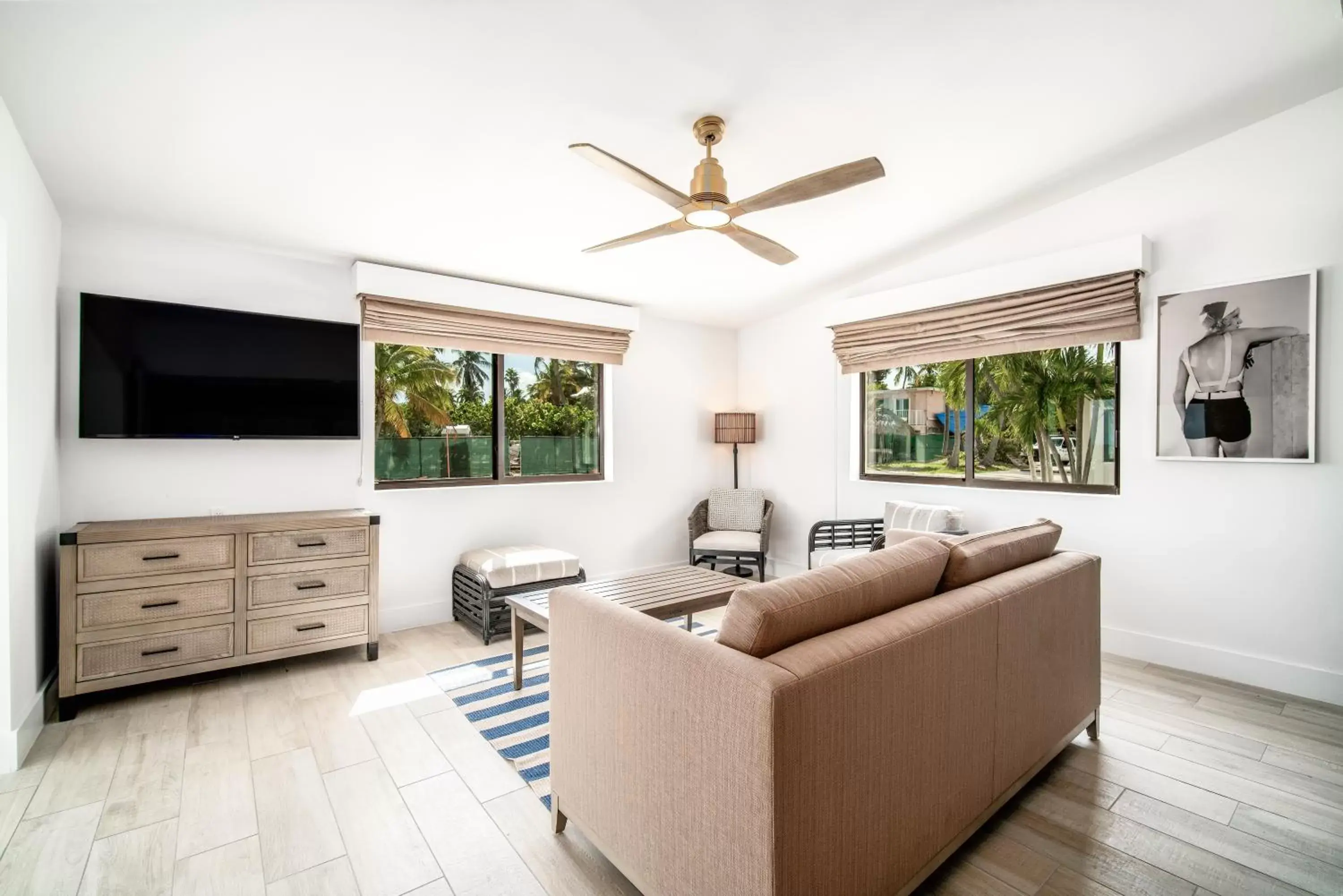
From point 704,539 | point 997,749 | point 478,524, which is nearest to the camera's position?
point 997,749

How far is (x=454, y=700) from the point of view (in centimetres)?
284

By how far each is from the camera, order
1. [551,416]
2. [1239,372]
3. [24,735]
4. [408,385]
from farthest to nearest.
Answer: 1. [551,416]
2. [408,385]
3. [1239,372]
4. [24,735]

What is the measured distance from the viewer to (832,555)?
154 inches

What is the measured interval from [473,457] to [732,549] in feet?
6.76

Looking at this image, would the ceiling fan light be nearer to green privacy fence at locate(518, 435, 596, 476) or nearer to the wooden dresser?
the wooden dresser

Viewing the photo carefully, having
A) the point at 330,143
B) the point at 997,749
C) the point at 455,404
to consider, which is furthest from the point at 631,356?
the point at 997,749

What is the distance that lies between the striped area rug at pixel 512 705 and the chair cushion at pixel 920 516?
6.28 ft

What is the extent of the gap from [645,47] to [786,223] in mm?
1606

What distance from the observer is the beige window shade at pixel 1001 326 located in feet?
10.9

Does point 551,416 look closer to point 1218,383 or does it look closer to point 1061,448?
point 1061,448

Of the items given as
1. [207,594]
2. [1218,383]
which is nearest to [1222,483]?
[1218,383]

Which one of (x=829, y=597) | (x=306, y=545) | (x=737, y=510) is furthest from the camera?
(x=737, y=510)

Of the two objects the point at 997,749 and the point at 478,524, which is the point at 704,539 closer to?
the point at 478,524

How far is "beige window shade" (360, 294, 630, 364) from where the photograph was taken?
12.1 feet
